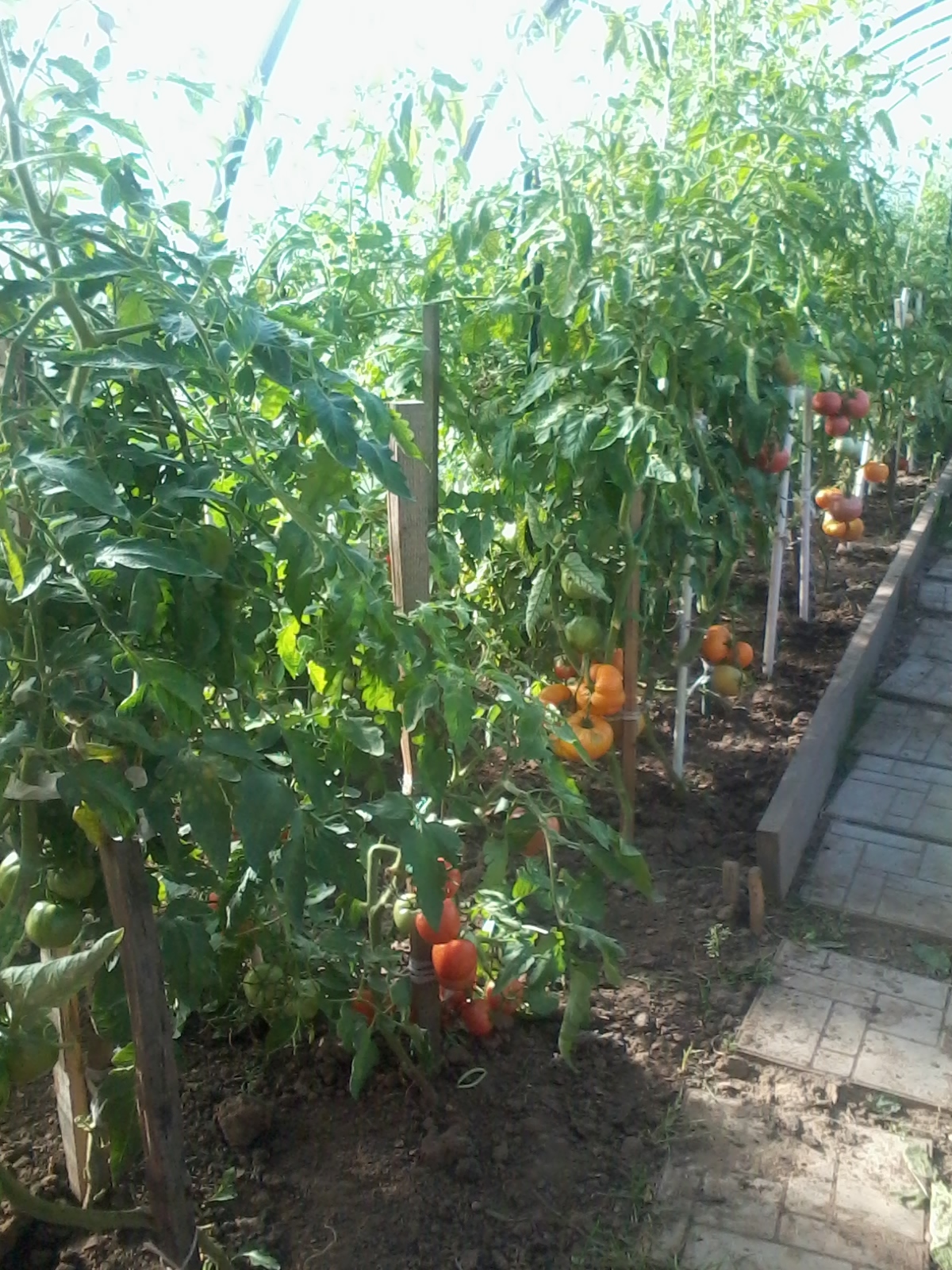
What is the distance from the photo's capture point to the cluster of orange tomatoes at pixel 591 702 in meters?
2.34

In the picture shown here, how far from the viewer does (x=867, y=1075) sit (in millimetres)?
1980

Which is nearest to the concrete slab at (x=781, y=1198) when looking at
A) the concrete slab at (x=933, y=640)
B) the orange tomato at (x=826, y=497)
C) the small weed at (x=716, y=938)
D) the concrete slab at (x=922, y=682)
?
the small weed at (x=716, y=938)

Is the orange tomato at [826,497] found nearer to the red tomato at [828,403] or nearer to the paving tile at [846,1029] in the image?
the red tomato at [828,403]

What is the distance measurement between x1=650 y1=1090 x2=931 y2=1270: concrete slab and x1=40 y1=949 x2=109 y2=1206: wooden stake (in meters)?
0.78

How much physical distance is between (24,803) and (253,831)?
23 centimetres

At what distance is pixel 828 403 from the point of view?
3457 mm

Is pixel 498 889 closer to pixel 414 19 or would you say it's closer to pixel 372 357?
pixel 372 357

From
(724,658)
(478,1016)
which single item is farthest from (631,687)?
(478,1016)

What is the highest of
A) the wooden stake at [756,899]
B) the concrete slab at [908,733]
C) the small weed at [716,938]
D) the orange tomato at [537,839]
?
the orange tomato at [537,839]

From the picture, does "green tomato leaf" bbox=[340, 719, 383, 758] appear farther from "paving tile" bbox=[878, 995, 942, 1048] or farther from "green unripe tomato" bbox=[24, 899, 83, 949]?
"paving tile" bbox=[878, 995, 942, 1048]

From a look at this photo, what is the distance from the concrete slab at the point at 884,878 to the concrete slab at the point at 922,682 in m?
0.87

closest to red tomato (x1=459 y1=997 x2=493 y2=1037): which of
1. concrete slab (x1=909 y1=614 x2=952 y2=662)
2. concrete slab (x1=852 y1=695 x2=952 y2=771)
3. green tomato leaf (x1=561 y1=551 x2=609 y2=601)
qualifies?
green tomato leaf (x1=561 y1=551 x2=609 y2=601)

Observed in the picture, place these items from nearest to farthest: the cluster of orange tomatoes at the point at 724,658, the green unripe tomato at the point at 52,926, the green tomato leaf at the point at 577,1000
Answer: the green unripe tomato at the point at 52,926 → the green tomato leaf at the point at 577,1000 → the cluster of orange tomatoes at the point at 724,658

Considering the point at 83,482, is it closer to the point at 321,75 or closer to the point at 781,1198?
the point at 781,1198
